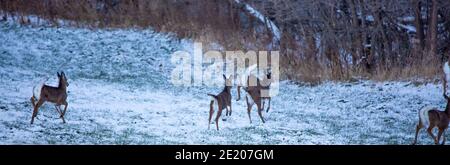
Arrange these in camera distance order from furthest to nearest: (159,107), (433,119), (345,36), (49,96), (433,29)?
(345,36) → (433,29) → (159,107) → (49,96) → (433,119)

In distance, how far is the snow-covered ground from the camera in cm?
1013

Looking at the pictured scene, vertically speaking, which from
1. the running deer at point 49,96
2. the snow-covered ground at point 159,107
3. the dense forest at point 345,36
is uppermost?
the dense forest at point 345,36

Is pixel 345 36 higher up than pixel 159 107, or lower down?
higher up

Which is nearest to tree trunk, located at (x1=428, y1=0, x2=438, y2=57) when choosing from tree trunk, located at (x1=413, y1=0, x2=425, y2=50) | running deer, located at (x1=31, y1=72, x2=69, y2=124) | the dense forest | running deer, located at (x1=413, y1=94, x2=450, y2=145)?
the dense forest

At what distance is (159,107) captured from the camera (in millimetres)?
13078

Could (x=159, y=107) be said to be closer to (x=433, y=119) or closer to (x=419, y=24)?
(x=433, y=119)

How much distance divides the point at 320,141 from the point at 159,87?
23.3 ft

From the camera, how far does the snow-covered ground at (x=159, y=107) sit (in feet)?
33.2

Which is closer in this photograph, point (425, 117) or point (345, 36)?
point (425, 117)

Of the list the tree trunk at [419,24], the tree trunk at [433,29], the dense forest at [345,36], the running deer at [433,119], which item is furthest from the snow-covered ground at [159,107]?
the tree trunk at [419,24]

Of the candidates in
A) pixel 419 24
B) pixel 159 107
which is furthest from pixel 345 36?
pixel 159 107

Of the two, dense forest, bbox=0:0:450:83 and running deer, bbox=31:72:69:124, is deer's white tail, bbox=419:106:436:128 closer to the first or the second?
running deer, bbox=31:72:69:124

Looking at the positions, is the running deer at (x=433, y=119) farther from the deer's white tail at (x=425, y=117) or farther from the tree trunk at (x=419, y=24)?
the tree trunk at (x=419, y=24)

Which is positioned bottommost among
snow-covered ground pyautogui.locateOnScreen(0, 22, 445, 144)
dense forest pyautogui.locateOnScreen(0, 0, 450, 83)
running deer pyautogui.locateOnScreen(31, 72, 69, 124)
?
snow-covered ground pyautogui.locateOnScreen(0, 22, 445, 144)
